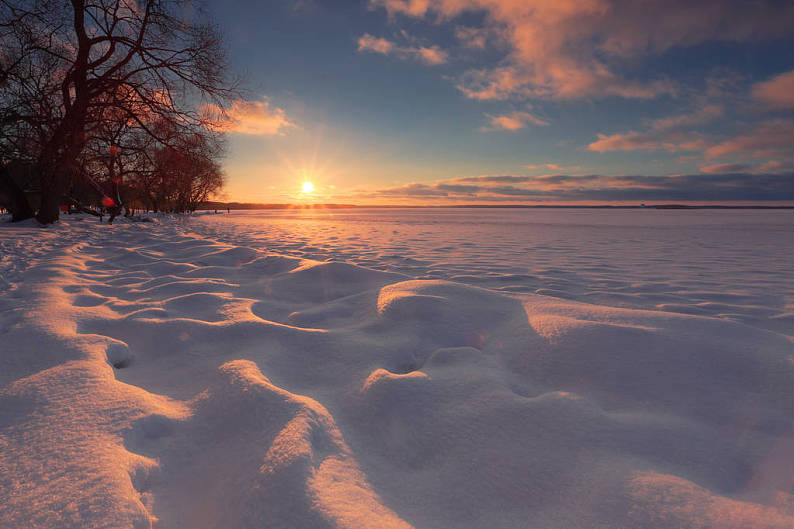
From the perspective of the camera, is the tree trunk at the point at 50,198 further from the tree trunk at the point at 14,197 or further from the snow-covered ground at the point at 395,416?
the snow-covered ground at the point at 395,416

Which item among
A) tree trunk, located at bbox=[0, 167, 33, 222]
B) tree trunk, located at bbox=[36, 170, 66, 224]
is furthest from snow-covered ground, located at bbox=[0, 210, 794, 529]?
tree trunk, located at bbox=[0, 167, 33, 222]

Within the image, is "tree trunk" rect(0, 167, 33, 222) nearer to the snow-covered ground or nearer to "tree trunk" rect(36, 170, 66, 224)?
"tree trunk" rect(36, 170, 66, 224)

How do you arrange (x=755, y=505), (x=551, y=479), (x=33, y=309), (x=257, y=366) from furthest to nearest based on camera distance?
(x=33, y=309)
(x=257, y=366)
(x=551, y=479)
(x=755, y=505)

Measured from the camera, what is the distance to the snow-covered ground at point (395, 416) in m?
0.87

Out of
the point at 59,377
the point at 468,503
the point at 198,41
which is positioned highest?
the point at 198,41

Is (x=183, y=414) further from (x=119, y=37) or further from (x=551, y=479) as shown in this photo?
(x=119, y=37)

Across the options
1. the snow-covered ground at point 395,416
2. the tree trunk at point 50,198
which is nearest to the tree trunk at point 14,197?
the tree trunk at point 50,198

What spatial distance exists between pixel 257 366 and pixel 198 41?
35.9 feet

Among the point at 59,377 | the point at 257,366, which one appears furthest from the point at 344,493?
the point at 59,377

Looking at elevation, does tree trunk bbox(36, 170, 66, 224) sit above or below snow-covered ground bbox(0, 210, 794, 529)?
above

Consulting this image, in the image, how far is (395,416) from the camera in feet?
4.14

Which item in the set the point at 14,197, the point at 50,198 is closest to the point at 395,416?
the point at 50,198

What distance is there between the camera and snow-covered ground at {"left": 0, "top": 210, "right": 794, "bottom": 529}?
34.2 inches

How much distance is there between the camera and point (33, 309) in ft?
7.27
